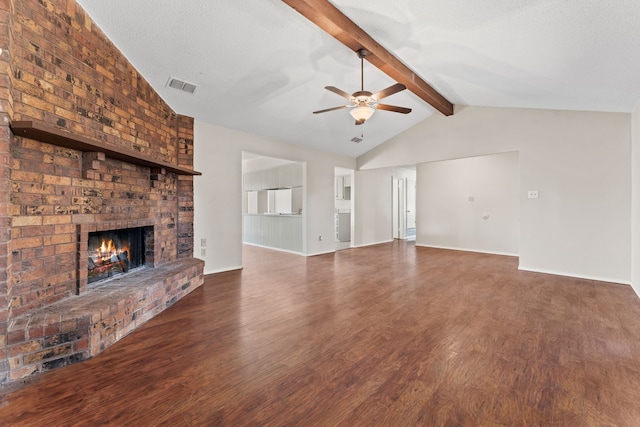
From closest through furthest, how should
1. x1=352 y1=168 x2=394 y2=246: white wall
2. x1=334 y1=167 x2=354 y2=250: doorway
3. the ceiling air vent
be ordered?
the ceiling air vent < x1=352 y1=168 x2=394 y2=246: white wall < x1=334 y1=167 x2=354 y2=250: doorway

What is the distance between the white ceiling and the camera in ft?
8.01

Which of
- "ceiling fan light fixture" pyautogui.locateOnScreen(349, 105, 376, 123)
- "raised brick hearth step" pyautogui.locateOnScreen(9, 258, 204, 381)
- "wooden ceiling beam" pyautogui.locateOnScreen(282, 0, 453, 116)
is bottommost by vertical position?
"raised brick hearth step" pyautogui.locateOnScreen(9, 258, 204, 381)

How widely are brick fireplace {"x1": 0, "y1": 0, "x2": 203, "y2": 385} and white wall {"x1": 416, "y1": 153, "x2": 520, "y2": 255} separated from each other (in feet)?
21.5

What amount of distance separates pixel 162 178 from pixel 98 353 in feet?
7.51

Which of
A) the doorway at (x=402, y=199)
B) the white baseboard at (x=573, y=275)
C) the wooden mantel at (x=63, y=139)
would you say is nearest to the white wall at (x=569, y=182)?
the white baseboard at (x=573, y=275)

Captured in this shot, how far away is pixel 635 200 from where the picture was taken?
3.76 metres

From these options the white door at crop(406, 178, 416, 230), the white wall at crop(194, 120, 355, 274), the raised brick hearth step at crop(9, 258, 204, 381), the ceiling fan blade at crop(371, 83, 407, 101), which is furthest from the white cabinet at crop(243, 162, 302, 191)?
the white door at crop(406, 178, 416, 230)

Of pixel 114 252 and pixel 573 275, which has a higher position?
pixel 114 252

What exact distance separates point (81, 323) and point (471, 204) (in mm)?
7605

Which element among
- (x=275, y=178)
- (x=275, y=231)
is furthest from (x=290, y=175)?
(x=275, y=231)

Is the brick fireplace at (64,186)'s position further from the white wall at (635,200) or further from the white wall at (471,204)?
the white wall at (471,204)

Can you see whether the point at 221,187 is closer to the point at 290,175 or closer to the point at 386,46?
the point at 290,175

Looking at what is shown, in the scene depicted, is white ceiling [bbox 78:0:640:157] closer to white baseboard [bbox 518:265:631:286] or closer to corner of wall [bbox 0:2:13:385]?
corner of wall [bbox 0:2:13:385]

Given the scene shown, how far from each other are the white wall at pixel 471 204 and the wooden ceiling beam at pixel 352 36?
11.8 ft
